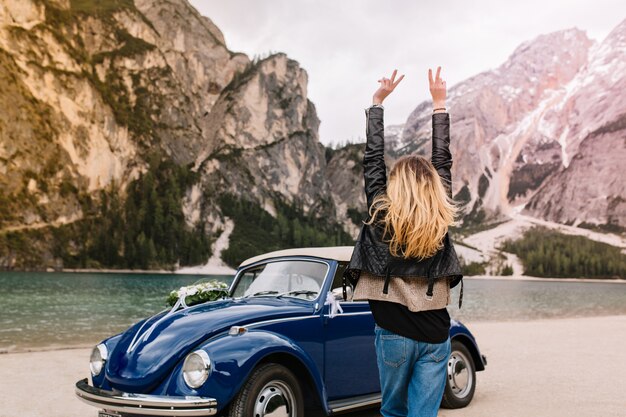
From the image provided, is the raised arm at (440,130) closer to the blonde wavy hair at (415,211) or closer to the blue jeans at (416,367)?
the blonde wavy hair at (415,211)

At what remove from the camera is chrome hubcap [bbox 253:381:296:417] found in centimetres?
561

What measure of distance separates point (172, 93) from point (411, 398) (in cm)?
20172

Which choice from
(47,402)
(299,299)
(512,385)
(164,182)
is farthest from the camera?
(164,182)

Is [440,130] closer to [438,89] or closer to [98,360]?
[438,89]

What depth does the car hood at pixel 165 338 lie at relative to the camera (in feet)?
18.3

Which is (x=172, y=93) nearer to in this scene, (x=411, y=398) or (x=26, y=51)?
(x=26, y=51)

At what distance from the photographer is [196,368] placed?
5.40 m

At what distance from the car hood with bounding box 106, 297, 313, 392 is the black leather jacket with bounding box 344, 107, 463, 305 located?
2703 mm

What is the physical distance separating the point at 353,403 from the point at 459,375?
223cm

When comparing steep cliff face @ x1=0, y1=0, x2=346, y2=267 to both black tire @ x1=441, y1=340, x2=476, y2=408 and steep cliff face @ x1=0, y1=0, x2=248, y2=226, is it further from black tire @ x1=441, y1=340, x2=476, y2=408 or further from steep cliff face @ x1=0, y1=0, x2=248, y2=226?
black tire @ x1=441, y1=340, x2=476, y2=408

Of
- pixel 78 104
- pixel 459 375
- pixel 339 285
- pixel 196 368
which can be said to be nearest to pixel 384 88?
pixel 196 368

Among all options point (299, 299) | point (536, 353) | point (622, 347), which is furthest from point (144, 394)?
point (622, 347)

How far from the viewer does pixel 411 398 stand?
3.24 m

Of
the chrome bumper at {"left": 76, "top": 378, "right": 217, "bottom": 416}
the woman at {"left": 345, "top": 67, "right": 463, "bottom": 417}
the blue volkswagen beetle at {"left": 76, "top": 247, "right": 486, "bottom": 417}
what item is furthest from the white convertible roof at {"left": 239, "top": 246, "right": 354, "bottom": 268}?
the woman at {"left": 345, "top": 67, "right": 463, "bottom": 417}
